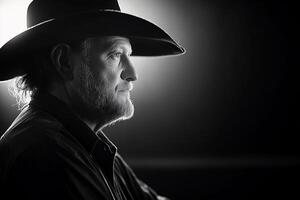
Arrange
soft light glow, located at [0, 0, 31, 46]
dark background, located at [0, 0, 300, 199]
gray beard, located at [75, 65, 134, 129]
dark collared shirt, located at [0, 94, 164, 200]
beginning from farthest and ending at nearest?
dark background, located at [0, 0, 300, 199] < soft light glow, located at [0, 0, 31, 46] < gray beard, located at [75, 65, 134, 129] < dark collared shirt, located at [0, 94, 164, 200]

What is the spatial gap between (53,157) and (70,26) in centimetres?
48

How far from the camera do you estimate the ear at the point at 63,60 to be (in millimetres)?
1473

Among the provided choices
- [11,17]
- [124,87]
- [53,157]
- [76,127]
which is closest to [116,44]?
[124,87]

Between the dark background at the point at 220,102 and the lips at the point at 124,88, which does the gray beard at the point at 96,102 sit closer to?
the lips at the point at 124,88

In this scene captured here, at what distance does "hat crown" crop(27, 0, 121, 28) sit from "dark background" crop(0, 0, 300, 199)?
135 centimetres

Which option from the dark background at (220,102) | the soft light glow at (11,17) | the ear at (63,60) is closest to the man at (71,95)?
the ear at (63,60)

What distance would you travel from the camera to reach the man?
3.46 feet

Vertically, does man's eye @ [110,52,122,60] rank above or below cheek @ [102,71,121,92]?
above

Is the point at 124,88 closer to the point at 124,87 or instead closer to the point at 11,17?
the point at 124,87

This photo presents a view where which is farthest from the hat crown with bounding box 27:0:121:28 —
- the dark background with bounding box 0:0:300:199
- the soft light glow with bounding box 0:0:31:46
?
the dark background with bounding box 0:0:300:199

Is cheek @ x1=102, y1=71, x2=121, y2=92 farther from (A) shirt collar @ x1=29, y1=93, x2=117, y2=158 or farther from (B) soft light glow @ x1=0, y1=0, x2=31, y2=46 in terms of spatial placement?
(B) soft light glow @ x1=0, y1=0, x2=31, y2=46

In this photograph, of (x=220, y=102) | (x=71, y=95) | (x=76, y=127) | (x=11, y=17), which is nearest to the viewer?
(x=76, y=127)

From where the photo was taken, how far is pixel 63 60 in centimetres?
148

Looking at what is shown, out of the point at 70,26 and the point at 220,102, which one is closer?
the point at 70,26
